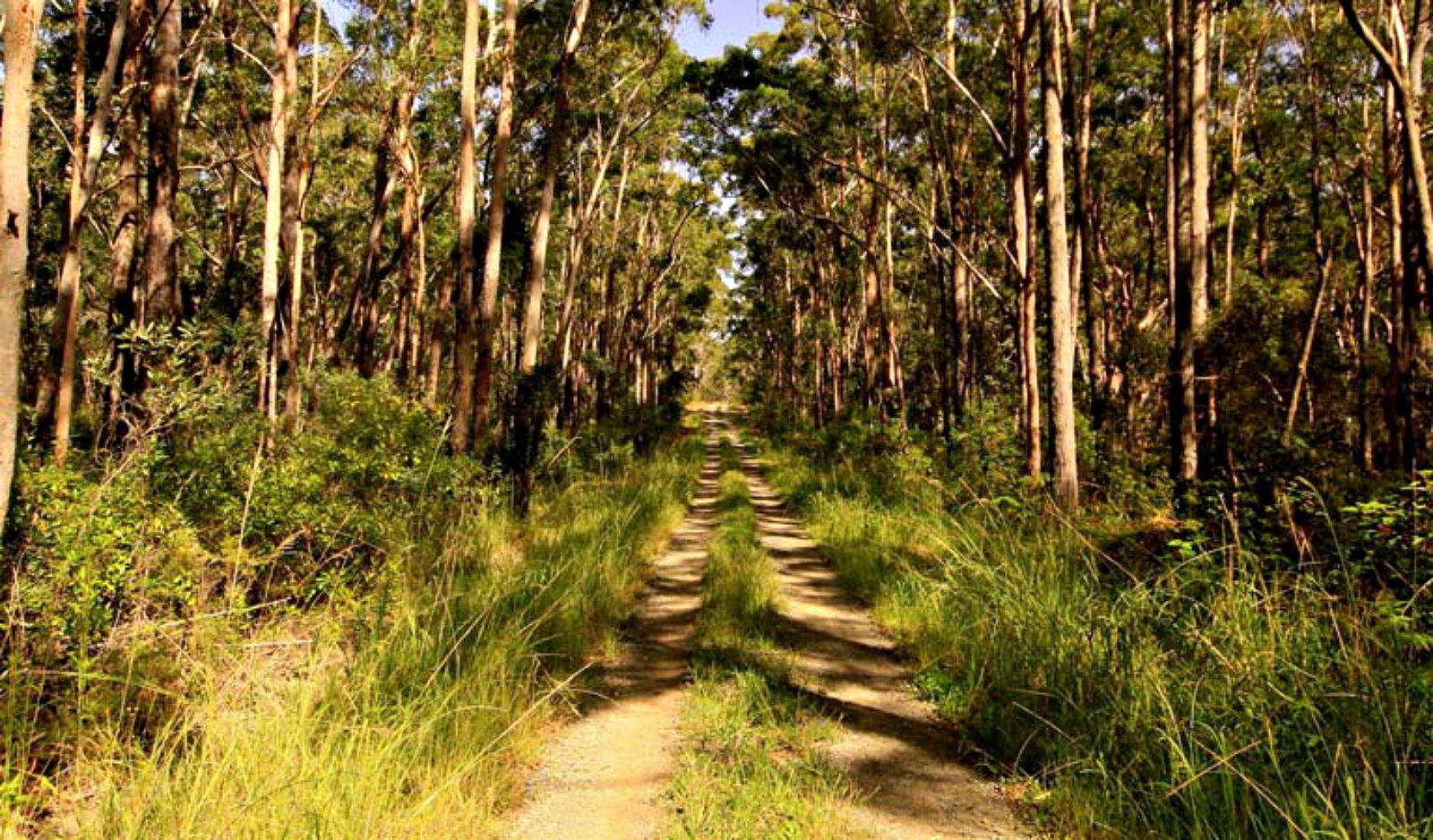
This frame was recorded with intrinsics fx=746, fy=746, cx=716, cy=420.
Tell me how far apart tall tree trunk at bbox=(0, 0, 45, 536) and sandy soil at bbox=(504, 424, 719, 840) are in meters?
2.32

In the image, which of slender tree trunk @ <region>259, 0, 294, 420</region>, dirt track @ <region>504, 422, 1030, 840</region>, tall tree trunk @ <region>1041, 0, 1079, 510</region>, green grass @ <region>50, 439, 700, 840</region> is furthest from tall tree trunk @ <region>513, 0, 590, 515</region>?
tall tree trunk @ <region>1041, 0, 1079, 510</region>

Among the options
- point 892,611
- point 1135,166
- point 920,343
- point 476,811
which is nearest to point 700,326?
point 920,343

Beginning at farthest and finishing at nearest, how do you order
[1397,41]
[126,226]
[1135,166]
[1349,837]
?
[1135,166]
[126,226]
[1397,41]
[1349,837]

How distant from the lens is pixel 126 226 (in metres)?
9.14

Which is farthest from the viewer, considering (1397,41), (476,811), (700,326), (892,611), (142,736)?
(700,326)

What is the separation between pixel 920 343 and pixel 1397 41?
15076 millimetres

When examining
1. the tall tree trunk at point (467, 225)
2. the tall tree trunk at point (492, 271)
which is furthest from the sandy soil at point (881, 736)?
the tall tree trunk at point (492, 271)

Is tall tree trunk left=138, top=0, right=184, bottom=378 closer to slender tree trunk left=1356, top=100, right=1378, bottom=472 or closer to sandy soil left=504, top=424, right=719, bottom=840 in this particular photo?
sandy soil left=504, top=424, right=719, bottom=840

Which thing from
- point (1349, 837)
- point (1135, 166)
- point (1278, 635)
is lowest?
point (1349, 837)

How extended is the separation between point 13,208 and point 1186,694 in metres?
4.80

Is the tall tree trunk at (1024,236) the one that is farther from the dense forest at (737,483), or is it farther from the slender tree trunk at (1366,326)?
the slender tree trunk at (1366,326)

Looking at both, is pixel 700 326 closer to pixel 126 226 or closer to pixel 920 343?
pixel 920 343

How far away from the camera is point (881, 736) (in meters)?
3.87

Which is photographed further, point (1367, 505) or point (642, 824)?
point (1367, 505)
